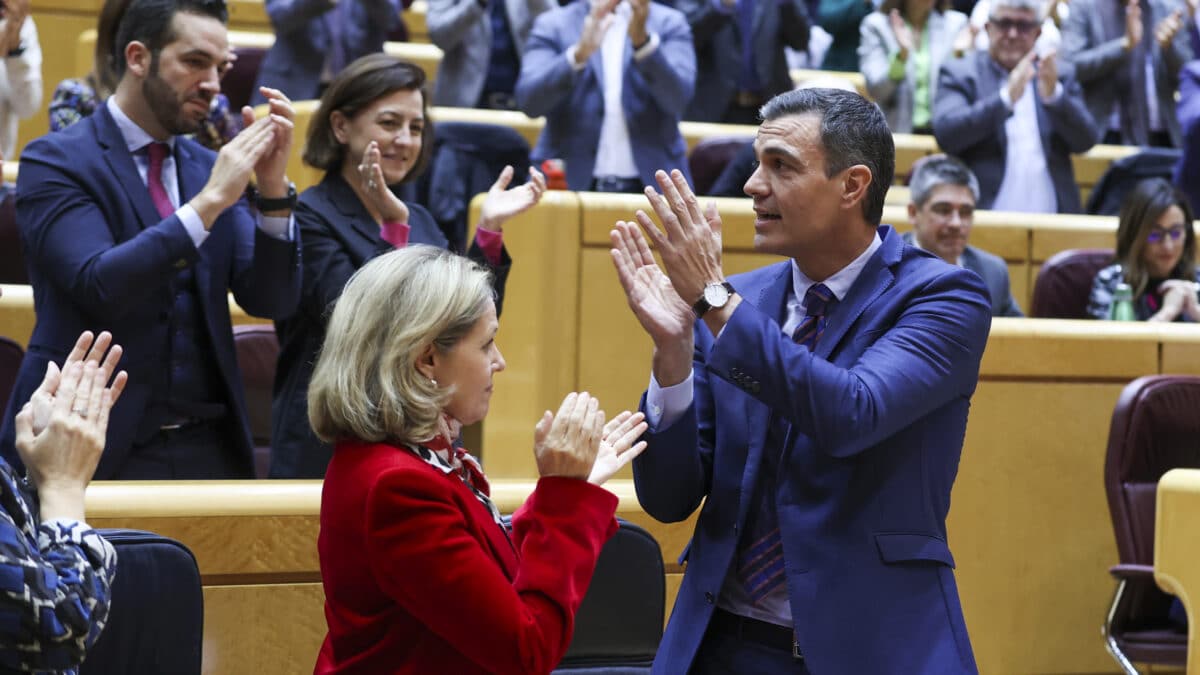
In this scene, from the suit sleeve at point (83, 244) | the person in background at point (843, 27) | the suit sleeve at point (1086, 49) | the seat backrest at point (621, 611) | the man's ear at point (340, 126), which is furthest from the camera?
the person in background at point (843, 27)

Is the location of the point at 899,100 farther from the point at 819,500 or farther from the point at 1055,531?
the point at 819,500

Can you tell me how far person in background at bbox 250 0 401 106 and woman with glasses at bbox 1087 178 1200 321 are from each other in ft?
8.99

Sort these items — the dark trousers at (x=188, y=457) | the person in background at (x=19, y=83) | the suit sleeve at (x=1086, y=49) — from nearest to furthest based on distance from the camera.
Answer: the dark trousers at (x=188, y=457) → the person in background at (x=19, y=83) → the suit sleeve at (x=1086, y=49)

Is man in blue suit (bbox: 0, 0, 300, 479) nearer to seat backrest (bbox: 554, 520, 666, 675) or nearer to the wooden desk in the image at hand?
seat backrest (bbox: 554, 520, 666, 675)

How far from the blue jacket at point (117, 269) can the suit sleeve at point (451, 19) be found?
2.79 meters

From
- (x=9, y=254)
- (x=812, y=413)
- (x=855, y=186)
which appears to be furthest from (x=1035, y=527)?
(x=9, y=254)

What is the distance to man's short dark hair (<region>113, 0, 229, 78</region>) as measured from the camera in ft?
8.90

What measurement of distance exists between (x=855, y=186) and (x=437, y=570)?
707 mm

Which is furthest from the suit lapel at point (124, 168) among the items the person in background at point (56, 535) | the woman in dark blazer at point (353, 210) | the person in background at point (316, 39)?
the person in background at point (316, 39)

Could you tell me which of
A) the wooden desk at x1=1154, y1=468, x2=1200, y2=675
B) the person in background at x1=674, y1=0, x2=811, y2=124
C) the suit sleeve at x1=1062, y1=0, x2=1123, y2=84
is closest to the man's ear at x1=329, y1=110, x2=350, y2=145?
the wooden desk at x1=1154, y1=468, x2=1200, y2=675

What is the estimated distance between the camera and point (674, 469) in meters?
1.81

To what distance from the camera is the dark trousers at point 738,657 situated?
5.73ft

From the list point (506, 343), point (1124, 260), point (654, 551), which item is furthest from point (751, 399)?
point (1124, 260)

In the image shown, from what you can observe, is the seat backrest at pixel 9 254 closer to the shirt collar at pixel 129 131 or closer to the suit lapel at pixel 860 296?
the shirt collar at pixel 129 131
